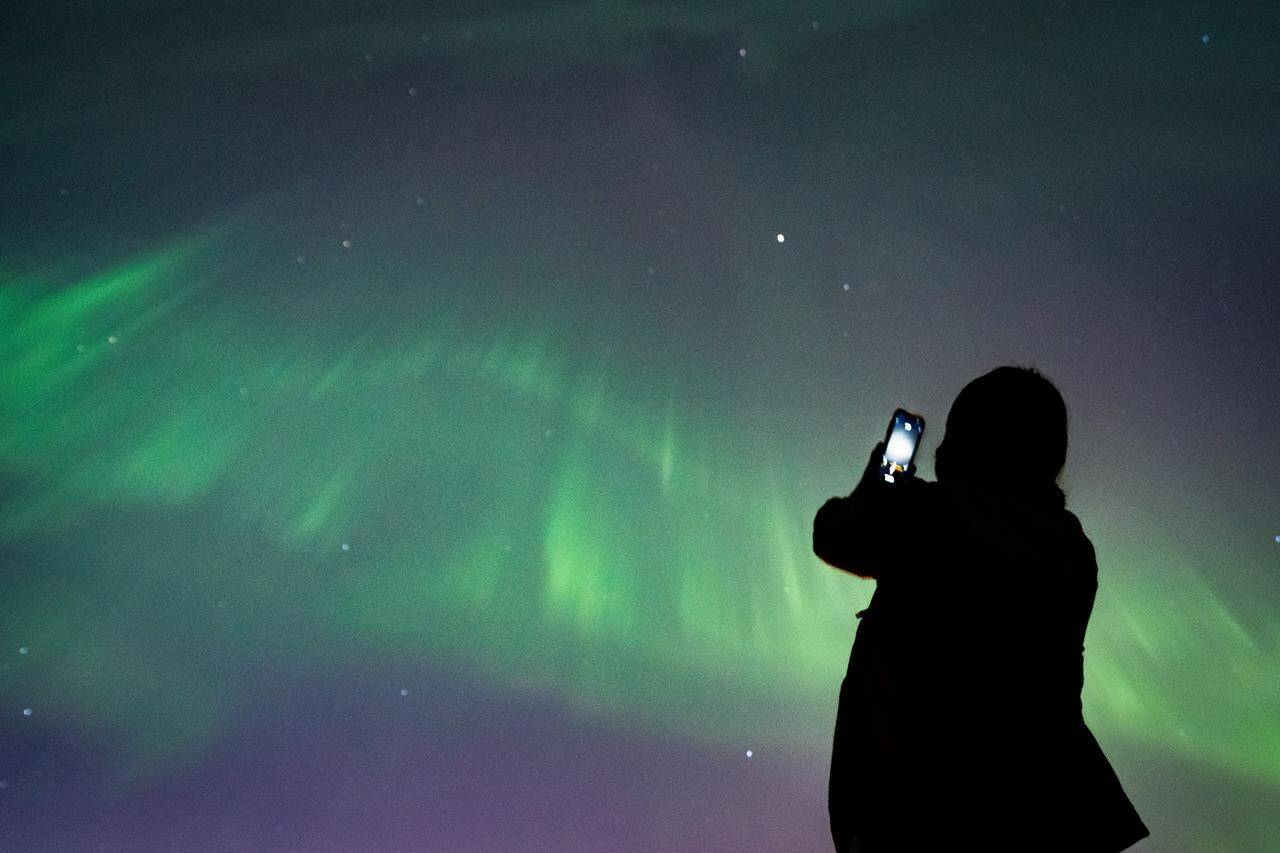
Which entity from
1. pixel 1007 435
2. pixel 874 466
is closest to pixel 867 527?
pixel 874 466

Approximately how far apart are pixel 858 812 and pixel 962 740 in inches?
7.1

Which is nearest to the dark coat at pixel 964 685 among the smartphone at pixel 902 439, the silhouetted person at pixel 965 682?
the silhouetted person at pixel 965 682

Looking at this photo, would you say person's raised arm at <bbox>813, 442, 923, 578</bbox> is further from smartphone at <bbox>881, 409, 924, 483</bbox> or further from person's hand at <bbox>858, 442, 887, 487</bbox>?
smartphone at <bbox>881, 409, 924, 483</bbox>

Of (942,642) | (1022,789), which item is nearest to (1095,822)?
(1022,789)

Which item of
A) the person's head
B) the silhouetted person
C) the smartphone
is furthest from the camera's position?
the smartphone

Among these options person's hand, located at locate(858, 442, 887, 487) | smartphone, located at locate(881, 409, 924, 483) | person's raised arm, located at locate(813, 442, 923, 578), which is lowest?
person's raised arm, located at locate(813, 442, 923, 578)

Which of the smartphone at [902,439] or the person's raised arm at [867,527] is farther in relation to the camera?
the smartphone at [902,439]

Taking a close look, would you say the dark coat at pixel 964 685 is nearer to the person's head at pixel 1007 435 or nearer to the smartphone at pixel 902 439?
the person's head at pixel 1007 435

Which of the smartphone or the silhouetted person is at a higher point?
the smartphone

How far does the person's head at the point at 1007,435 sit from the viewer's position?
1.46 meters

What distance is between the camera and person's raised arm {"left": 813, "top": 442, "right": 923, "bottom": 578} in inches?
53.0

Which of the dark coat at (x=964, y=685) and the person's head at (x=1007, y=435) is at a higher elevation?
the person's head at (x=1007, y=435)

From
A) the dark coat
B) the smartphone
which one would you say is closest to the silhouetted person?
the dark coat

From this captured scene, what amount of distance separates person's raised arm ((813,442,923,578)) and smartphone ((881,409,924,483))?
17 centimetres
